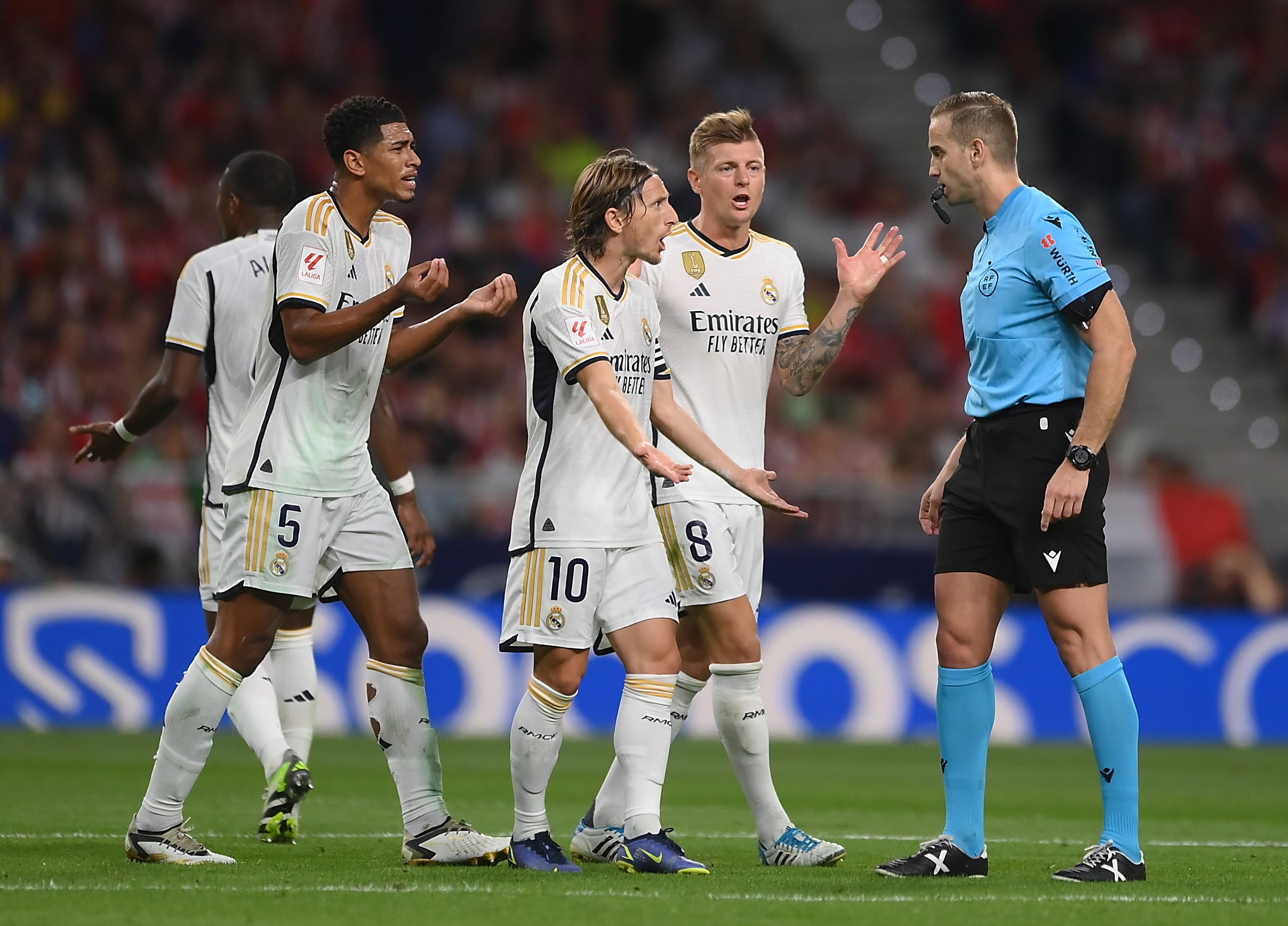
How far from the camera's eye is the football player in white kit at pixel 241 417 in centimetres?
708

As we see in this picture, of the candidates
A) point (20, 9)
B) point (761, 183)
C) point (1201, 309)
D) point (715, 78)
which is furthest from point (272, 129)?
point (761, 183)

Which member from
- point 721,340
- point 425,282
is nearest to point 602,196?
point 425,282

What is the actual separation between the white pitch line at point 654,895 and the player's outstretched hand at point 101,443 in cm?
240

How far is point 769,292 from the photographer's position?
680 cm

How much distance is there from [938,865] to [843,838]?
60.0 inches

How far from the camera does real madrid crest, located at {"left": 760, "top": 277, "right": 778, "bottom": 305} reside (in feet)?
22.2

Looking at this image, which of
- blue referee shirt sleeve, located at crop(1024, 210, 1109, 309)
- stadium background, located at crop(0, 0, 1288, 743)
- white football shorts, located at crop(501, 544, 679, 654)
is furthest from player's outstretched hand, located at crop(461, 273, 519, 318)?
stadium background, located at crop(0, 0, 1288, 743)

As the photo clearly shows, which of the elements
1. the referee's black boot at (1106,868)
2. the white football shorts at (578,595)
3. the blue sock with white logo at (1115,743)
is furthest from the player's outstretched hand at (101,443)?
the referee's black boot at (1106,868)

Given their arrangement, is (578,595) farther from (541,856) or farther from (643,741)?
(541,856)

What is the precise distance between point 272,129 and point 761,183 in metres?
11.8

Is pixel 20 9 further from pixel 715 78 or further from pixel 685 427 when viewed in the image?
pixel 685 427

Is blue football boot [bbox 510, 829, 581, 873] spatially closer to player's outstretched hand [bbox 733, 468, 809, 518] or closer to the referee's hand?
player's outstretched hand [bbox 733, 468, 809, 518]

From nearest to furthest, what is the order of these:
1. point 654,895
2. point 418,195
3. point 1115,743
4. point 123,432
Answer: point 654,895
point 1115,743
point 123,432
point 418,195

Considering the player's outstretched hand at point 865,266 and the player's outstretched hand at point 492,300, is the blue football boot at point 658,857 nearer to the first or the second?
the player's outstretched hand at point 492,300
